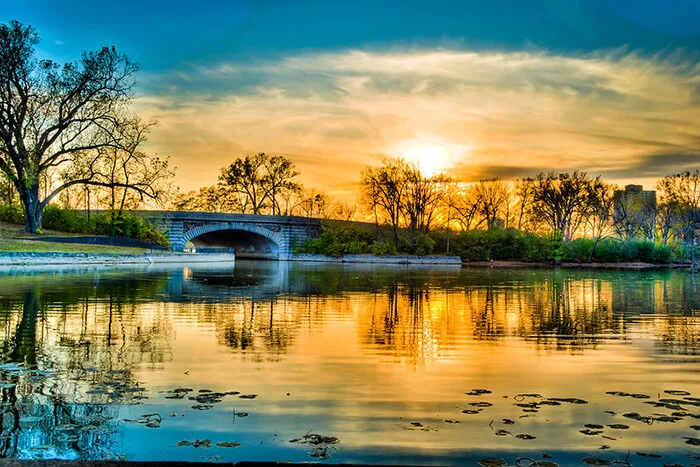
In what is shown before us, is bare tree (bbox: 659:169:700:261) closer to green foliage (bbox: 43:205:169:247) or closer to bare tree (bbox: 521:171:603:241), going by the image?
bare tree (bbox: 521:171:603:241)

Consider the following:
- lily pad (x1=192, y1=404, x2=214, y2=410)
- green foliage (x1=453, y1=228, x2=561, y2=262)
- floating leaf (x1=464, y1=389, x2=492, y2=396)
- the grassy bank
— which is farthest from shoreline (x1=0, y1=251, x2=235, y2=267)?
green foliage (x1=453, y1=228, x2=561, y2=262)

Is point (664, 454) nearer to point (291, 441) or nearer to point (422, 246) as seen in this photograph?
point (291, 441)

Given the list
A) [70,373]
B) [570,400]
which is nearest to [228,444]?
[70,373]

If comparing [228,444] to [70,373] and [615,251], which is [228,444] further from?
[615,251]

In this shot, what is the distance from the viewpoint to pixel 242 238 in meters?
95.5

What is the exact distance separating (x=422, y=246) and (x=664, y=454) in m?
79.9

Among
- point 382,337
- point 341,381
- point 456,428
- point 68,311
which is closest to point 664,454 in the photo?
point 456,428

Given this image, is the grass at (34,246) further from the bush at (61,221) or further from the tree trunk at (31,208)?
the bush at (61,221)

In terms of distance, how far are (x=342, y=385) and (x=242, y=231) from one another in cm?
7951

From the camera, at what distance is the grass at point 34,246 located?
43.5 metres

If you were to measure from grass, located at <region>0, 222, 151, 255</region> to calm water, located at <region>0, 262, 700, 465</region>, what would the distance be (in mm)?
28112

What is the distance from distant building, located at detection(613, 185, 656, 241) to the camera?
304 feet

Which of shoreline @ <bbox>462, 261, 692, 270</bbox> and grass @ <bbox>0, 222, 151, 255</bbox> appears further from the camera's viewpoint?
shoreline @ <bbox>462, 261, 692, 270</bbox>

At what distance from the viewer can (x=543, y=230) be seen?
3497 inches
